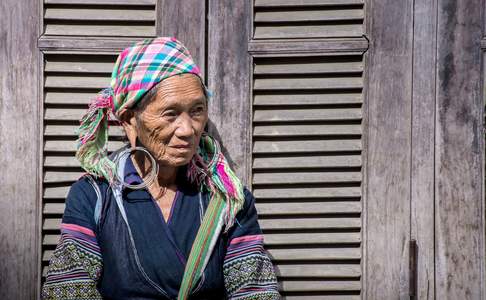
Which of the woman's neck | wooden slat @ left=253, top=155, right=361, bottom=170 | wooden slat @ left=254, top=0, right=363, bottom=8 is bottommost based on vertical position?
the woman's neck

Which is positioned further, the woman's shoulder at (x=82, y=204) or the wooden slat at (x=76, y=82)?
the wooden slat at (x=76, y=82)

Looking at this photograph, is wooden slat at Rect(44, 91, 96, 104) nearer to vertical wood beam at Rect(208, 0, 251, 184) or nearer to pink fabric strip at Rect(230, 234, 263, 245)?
vertical wood beam at Rect(208, 0, 251, 184)

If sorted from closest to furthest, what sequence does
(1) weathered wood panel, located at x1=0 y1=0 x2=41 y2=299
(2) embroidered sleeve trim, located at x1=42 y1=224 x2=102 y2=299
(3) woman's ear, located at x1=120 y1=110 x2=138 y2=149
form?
(2) embroidered sleeve trim, located at x1=42 y1=224 x2=102 y2=299 → (3) woman's ear, located at x1=120 y1=110 x2=138 y2=149 → (1) weathered wood panel, located at x1=0 y1=0 x2=41 y2=299

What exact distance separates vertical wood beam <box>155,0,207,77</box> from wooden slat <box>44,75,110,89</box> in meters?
0.27

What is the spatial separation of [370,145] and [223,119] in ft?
1.83

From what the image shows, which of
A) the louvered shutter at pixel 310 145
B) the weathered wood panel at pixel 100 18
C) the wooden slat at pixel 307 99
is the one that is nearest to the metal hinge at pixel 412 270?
the louvered shutter at pixel 310 145

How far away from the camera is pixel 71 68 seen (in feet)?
7.83

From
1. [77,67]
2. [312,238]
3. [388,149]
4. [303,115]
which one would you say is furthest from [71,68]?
[388,149]

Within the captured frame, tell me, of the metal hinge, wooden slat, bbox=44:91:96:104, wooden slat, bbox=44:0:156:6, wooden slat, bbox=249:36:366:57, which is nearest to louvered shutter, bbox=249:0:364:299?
wooden slat, bbox=249:36:366:57

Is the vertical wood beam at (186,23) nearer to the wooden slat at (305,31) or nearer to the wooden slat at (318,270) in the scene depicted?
the wooden slat at (305,31)

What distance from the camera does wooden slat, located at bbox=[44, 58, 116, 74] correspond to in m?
2.38

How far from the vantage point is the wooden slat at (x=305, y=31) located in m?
2.43

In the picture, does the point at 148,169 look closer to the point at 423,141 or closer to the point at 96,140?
the point at 96,140

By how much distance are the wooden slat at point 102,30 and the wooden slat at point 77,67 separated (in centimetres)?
10
